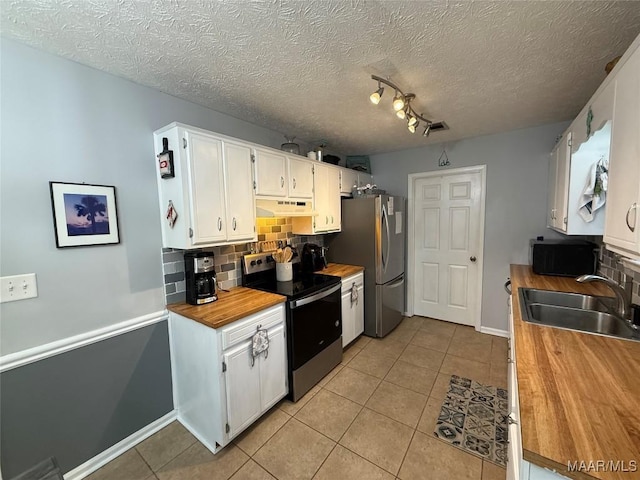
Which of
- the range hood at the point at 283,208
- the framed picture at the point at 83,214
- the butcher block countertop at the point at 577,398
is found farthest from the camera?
the range hood at the point at 283,208

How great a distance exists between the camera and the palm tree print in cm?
154

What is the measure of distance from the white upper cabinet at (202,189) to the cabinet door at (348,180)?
145 centimetres

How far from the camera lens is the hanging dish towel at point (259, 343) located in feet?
5.95

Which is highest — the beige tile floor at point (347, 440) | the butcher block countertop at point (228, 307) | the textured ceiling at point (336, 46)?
the textured ceiling at point (336, 46)

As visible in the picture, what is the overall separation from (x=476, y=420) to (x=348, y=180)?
2.69 m

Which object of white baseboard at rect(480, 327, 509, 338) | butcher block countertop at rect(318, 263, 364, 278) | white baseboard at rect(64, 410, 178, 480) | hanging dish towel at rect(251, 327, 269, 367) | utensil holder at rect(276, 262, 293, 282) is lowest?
white baseboard at rect(64, 410, 178, 480)

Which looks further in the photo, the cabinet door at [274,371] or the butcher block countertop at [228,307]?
the cabinet door at [274,371]

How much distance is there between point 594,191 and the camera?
1.46 metres

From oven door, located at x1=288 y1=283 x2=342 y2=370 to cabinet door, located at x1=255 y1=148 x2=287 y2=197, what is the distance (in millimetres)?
971

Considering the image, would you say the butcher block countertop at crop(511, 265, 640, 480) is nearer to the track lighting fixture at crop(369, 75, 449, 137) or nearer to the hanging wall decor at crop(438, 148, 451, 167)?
the track lighting fixture at crop(369, 75, 449, 137)

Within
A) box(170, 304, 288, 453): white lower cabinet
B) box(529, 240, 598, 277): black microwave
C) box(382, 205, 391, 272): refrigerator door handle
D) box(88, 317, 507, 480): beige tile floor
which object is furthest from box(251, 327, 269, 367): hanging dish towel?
box(529, 240, 598, 277): black microwave

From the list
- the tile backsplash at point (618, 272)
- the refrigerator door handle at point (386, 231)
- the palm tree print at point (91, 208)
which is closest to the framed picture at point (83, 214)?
the palm tree print at point (91, 208)

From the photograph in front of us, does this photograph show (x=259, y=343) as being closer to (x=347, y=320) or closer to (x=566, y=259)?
(x=347, y=320)

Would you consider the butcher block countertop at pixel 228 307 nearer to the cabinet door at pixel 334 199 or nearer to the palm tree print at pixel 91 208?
the palm tree print at pixel 91 208
